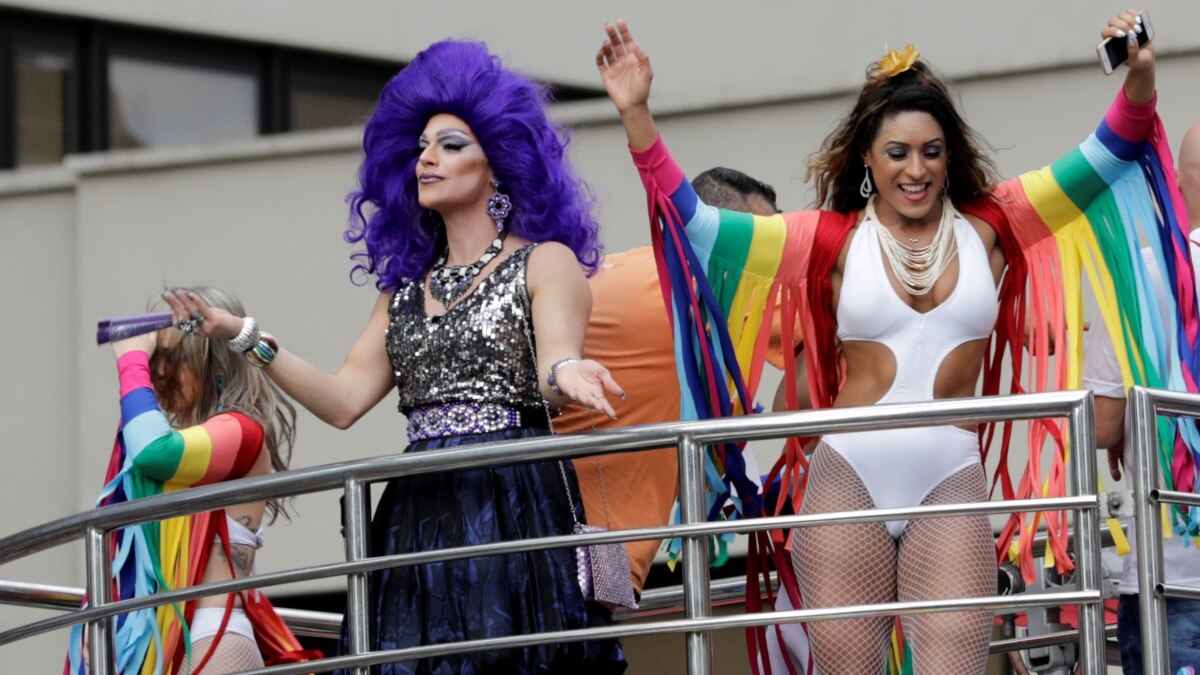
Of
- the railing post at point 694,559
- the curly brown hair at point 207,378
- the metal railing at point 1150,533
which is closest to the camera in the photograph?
the metal railing at point 1150,533

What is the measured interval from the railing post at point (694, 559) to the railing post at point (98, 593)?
1349mm

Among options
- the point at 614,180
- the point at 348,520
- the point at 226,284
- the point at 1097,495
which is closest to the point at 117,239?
the point at 226,284

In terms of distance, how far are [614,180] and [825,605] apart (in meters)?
5.10

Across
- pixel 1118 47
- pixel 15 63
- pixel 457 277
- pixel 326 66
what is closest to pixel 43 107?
pixel 15 63

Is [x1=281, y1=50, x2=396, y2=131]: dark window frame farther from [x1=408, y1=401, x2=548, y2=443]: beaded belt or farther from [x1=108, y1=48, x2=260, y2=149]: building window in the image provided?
[x1=408, y1=401, x2=548, y2=443]: beaded belt

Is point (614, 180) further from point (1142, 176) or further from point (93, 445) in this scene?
point (1142, 176)

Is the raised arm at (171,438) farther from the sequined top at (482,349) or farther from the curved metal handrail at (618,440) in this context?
the sequined top at (482,349)

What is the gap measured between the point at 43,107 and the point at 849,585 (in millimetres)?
7589

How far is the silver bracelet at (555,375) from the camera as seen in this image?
426 cm

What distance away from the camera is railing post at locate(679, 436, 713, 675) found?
163 inches

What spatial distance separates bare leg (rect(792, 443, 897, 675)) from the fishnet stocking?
139cm

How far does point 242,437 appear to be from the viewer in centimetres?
504

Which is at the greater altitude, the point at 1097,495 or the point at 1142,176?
the point at 1142,176

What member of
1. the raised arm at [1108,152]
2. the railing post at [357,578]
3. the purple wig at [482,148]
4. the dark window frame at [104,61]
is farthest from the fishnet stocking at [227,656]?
the dark window frame at [104,61]
